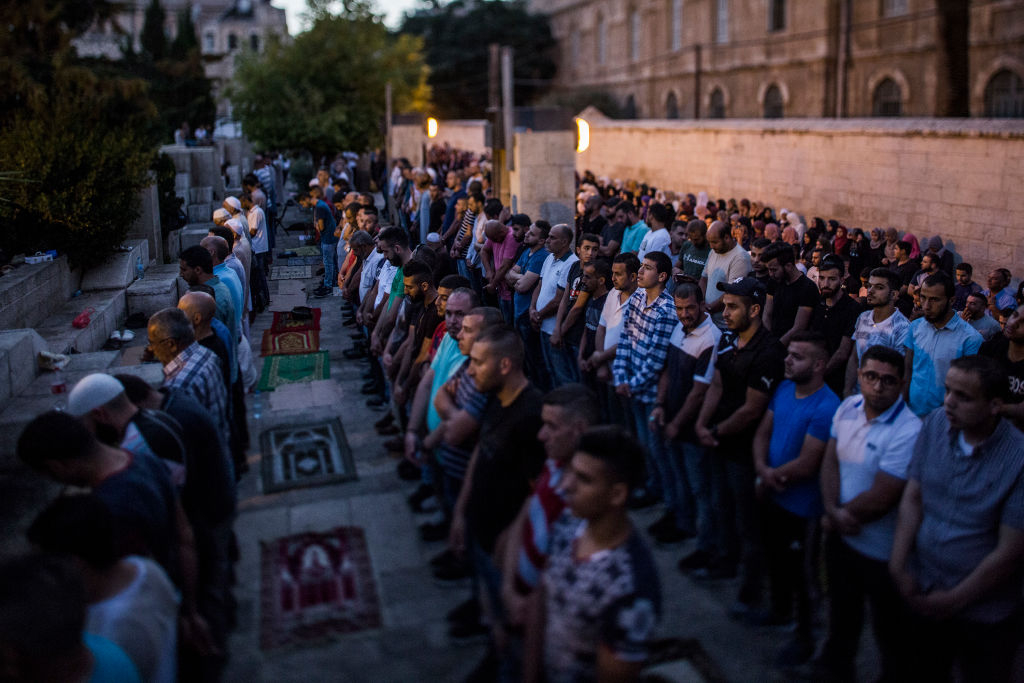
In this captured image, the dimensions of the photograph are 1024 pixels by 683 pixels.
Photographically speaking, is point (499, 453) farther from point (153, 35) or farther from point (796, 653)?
point (153, 35)

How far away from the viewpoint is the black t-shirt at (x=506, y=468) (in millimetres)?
4152

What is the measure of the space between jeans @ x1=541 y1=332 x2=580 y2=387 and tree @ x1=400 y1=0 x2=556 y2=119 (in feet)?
150

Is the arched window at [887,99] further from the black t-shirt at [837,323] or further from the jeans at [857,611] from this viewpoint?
the jeans at [857,611]

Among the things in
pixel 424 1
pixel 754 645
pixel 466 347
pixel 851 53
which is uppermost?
pixel 424 1

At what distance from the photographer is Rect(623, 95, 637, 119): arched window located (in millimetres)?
44438

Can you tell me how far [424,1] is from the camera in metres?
57.2

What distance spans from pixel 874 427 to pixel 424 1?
57.8m

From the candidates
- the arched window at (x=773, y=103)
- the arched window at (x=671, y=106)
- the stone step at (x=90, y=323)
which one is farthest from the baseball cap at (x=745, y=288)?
the arched window at (x=671, y=106)

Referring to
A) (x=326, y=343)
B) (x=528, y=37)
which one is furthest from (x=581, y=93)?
(x=326, y=343)

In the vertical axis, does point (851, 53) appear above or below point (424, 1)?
below

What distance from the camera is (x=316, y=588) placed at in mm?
5125

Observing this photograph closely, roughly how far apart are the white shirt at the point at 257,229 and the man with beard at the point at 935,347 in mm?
8803

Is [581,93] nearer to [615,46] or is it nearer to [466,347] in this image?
[615,46]

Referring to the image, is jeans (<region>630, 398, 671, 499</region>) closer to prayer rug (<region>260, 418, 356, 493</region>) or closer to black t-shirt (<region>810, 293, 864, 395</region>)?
black t-shirt (<region>810, 293, 864, 395</region>)
